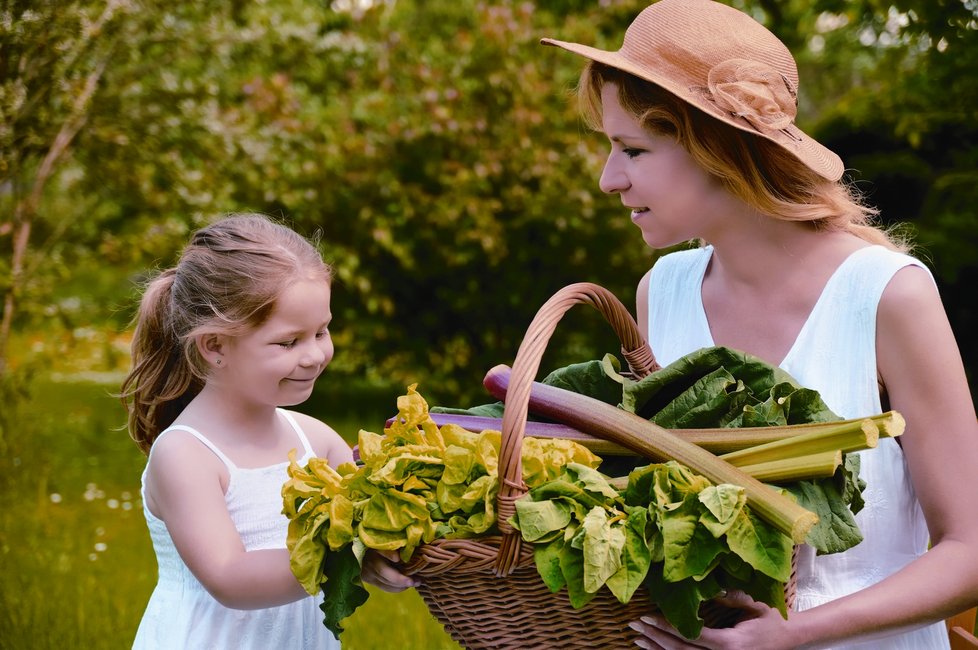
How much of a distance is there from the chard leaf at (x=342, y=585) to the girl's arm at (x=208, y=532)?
0.31m

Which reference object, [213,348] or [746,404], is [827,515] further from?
[213,348]

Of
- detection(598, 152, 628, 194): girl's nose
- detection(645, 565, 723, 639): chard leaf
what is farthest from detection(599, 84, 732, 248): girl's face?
detection(645, 565, 723, 639): chard leaf

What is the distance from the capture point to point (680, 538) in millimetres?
1596

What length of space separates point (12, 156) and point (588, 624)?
3.70 metres

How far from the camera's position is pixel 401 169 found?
877 cm

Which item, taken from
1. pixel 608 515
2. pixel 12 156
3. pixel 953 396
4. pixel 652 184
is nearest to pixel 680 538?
pixel 608 515

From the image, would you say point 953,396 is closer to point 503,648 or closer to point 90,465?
point 503,648

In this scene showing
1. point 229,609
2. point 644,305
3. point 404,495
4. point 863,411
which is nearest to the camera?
point 404,495

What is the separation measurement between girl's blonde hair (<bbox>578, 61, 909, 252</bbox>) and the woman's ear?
1.06 metres

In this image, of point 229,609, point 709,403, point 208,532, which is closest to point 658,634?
point 709,403

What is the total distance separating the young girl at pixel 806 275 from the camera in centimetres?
212

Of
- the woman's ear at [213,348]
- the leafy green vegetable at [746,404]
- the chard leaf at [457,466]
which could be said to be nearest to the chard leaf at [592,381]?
the leafy green vegetable at [746,404]

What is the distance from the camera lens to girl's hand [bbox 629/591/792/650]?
1.71 metres

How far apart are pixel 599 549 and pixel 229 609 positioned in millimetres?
1223
